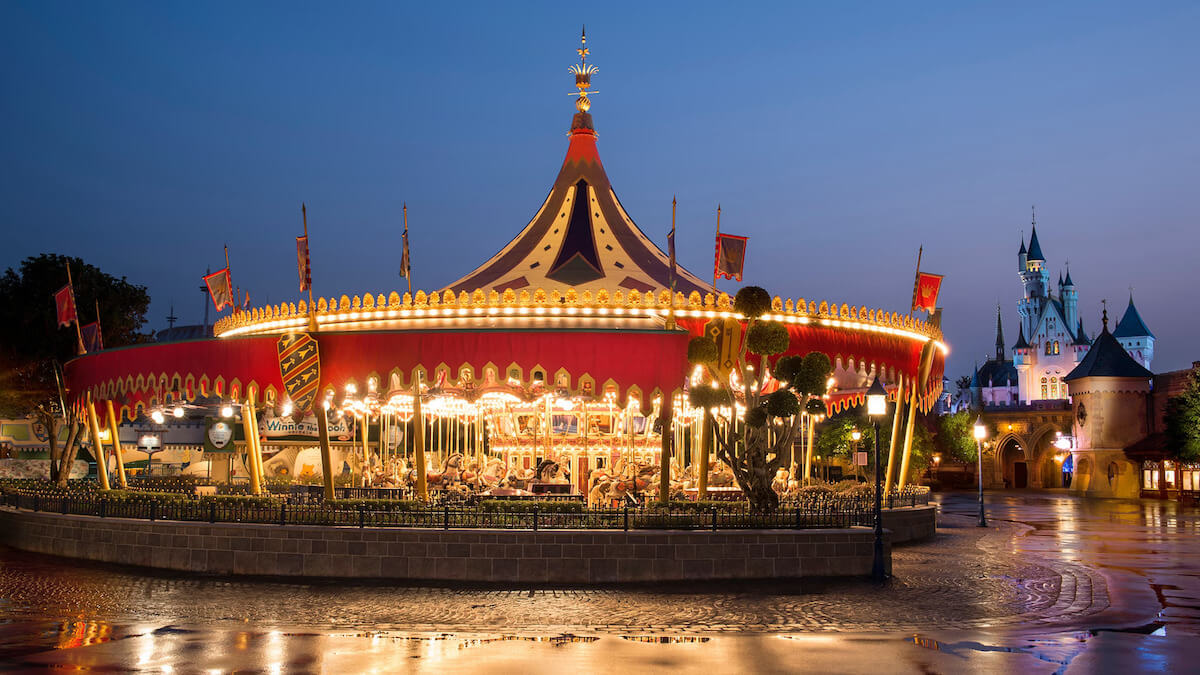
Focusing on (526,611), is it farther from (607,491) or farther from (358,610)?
(607,491)

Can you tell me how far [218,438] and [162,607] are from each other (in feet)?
106

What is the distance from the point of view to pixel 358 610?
46.8 feet

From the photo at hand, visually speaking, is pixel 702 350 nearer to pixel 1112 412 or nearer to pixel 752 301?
pixel 752 301

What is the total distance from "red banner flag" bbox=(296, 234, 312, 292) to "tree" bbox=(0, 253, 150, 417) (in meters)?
19.4

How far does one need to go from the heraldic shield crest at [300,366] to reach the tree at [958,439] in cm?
7016

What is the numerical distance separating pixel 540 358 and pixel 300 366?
4884mm

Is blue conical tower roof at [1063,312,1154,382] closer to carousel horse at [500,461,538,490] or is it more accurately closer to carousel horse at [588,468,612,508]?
carousel horse at [500,461,538,490]

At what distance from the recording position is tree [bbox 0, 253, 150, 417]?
36.4 meters

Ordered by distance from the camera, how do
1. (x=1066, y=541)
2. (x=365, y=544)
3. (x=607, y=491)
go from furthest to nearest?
(x=1066, y=541) → (x=607, y=491) → (x=365, y=544)

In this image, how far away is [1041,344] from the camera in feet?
374

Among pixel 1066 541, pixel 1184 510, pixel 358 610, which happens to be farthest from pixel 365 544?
pixel 1184 510

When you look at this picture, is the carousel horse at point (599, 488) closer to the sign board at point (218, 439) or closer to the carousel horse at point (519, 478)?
the carousel horse at point (519, 478)

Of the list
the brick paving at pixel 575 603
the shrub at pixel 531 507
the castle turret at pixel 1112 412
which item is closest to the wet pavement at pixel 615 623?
the brick paving at pixel 575 603

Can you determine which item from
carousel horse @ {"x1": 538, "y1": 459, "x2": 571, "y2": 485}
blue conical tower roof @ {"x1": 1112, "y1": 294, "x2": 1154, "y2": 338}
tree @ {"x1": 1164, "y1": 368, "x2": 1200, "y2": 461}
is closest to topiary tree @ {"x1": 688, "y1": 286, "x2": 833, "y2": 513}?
carousel horse @ {"x1": 538, "y1": 459, "x2": 571, "y2": 485}
